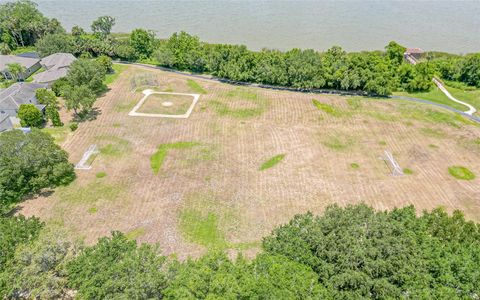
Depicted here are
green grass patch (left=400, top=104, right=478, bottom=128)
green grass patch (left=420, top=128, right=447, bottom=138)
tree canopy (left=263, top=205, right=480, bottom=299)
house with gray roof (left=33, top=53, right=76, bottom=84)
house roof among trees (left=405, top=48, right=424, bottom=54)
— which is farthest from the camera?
house roof among trees (left=405, top=48, right=424, bottom=54)

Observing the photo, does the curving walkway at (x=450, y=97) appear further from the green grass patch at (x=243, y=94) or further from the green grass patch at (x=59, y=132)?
the green grass patch at (x=59, y=132)

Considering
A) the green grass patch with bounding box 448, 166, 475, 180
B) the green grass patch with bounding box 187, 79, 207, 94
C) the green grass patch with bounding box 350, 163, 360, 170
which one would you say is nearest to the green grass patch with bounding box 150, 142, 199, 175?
the green grass patch with bounding box 187, 79, 207, 94

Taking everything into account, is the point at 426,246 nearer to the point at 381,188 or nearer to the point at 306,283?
the point at 306,283

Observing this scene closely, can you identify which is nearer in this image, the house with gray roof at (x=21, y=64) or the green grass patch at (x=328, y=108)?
the green grass patch at (x=328, y=108)

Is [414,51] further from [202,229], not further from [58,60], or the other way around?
[58,60]

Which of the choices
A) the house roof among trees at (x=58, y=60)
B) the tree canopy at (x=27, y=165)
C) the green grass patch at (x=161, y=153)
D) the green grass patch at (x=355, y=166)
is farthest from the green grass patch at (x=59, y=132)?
the green grass patch at (x=355, y=166)

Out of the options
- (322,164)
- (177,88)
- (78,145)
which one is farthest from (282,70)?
(78,145)

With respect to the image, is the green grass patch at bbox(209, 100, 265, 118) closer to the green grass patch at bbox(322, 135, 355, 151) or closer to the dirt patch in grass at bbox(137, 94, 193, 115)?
the dirt patch in grass at bbox(137, 94, 193, 115)
